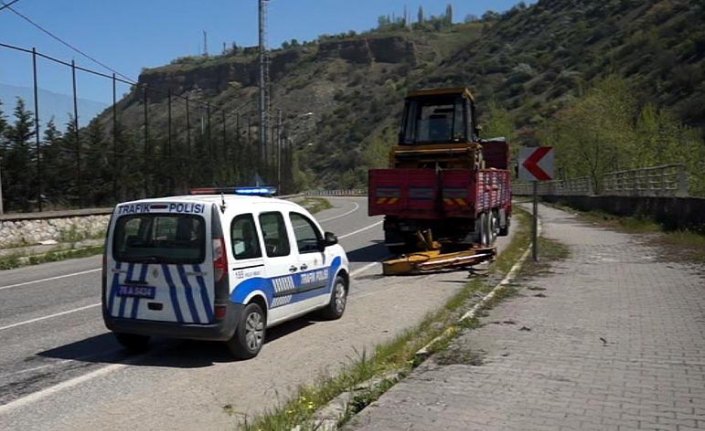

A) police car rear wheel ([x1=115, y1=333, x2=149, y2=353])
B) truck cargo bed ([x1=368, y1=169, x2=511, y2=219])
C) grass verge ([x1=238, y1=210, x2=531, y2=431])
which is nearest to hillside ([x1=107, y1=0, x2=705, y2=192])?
truck cargo bed ([x1=368, y1=169, x2=511, y2=219])

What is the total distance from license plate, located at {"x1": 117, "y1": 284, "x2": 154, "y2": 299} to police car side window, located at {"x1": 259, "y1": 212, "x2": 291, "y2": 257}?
1304 millimetres

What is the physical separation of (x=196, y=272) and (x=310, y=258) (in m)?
1.98

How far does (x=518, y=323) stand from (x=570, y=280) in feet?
14.1

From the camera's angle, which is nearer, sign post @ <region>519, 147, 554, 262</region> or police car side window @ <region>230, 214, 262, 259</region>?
police car side window @ <region>230, 214, 262, 259</region>

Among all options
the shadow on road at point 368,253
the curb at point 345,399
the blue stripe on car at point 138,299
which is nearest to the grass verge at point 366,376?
the curb at point 345,399

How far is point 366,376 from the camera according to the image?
6.40 meters

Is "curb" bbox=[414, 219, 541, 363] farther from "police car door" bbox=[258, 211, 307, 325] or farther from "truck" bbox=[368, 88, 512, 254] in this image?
"police car door" bbox=[258, 211, 307, 325]

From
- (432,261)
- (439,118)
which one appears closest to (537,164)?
(432,261)

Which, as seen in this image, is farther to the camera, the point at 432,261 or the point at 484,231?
the point at 484,231

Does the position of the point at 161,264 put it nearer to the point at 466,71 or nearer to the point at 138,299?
the point at 138,299

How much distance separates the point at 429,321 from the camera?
9219 millimetres

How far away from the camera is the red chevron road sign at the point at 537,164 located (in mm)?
15156

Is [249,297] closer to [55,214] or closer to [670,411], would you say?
[670,411]

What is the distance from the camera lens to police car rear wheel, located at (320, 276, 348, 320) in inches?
380
